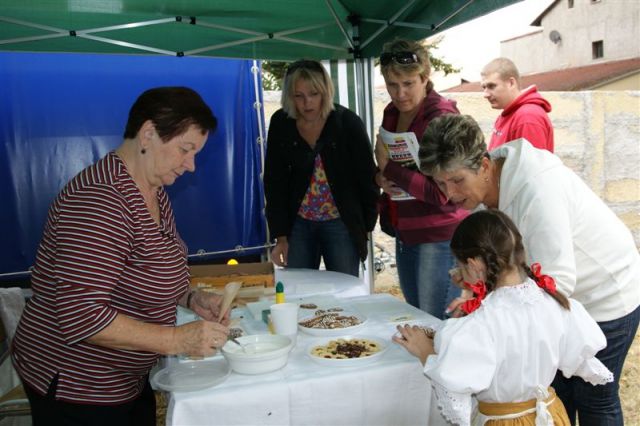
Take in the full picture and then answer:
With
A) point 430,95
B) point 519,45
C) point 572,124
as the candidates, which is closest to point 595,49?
point 519,45

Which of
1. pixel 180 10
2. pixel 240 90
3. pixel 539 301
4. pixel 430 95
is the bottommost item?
pixel 539 301

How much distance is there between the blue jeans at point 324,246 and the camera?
2.76 meters

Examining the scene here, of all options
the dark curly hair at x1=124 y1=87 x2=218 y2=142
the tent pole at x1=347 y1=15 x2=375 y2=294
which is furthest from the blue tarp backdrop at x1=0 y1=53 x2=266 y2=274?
the dark curly hair at x1=124 y1=87 x2=218 y2=142

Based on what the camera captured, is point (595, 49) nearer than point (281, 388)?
No

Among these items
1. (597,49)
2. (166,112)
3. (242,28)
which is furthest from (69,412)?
(597,49)

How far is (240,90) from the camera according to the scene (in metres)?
4.21

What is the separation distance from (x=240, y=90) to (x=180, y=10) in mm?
989

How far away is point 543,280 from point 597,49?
16.9 m

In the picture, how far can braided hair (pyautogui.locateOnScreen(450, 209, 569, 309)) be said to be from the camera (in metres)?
1.38

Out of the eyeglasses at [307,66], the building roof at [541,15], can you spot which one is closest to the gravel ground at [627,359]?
the eyeglasses at [307,66]

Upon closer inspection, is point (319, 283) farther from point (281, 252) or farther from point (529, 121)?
point (529, 121)

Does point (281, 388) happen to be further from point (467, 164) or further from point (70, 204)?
point (467, 164)

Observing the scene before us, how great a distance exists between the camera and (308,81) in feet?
8.96

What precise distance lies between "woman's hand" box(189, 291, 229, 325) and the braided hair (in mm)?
725
